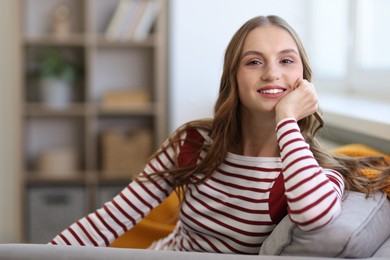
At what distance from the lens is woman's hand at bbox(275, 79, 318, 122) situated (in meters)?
1.43

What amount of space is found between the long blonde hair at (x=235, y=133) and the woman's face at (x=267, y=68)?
19 millimetres

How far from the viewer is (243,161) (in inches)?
62.6

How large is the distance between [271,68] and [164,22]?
2.53 metres

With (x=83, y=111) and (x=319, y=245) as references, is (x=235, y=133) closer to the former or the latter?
(x=319, y=245)

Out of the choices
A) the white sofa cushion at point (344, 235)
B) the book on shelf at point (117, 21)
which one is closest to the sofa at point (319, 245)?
the white sofa cushion at point (344, 235)

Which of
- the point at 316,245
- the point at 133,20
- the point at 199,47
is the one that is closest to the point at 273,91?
the point at 316,245

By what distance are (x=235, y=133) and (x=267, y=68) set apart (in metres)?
0.21

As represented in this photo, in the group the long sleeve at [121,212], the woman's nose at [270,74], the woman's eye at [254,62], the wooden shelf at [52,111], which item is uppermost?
the woman's eye at [254,62]

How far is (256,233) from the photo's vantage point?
1493 millimetres

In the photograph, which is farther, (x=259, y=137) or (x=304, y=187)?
(x=259, y=137)

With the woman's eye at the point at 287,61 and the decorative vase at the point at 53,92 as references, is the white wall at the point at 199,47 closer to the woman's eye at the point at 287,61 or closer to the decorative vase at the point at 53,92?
the decorative vase at the point at 53,92

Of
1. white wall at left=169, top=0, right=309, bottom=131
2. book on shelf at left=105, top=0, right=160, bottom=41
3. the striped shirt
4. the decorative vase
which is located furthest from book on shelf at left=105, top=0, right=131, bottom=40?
the striped shirt

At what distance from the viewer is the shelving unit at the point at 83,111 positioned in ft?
13.0

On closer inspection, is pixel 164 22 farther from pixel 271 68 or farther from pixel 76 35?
pixel 271 68
